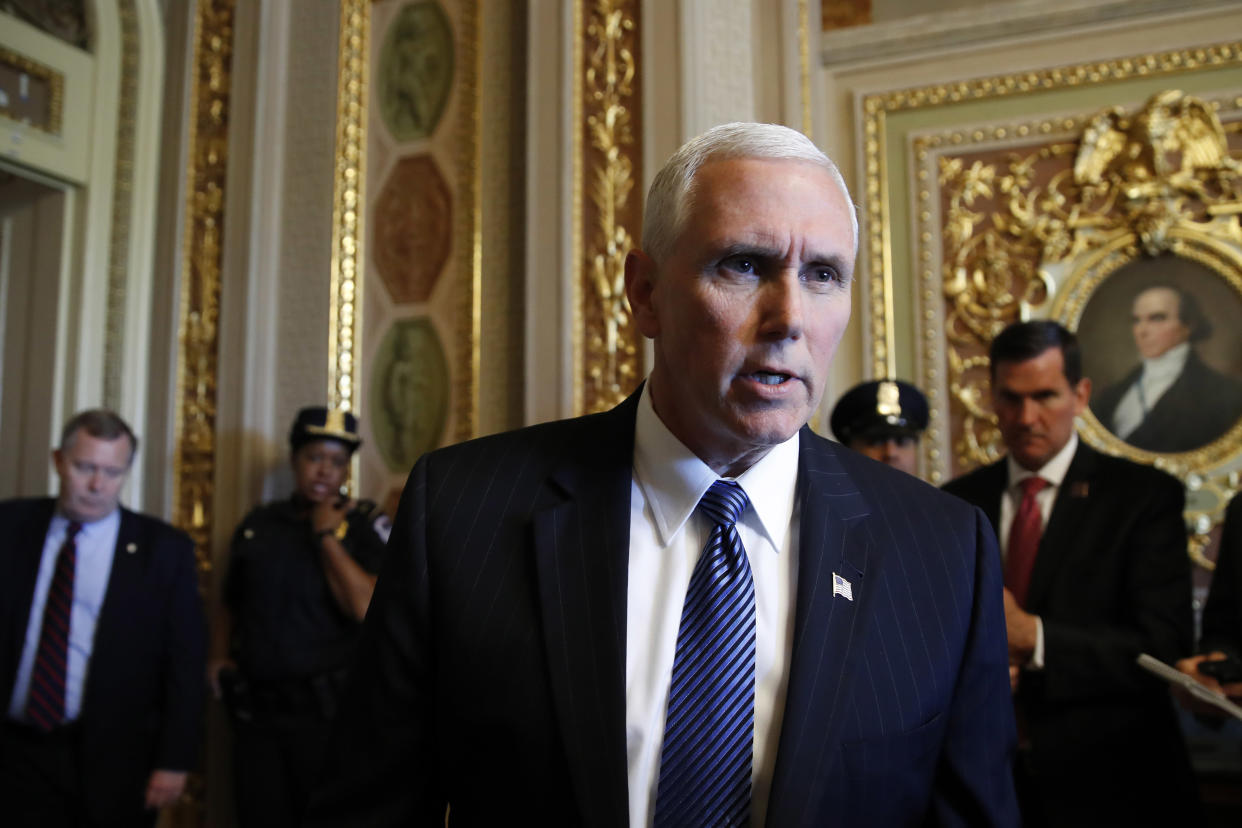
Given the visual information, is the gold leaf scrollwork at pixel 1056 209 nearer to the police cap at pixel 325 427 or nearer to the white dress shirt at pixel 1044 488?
the white dress shirt at pixel 1044 488

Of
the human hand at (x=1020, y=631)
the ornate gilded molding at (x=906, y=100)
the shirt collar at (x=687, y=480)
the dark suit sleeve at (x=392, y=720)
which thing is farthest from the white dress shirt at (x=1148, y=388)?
the dark suit sleeve at (x=392, y=720)

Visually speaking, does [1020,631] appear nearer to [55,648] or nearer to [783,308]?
[783,308]

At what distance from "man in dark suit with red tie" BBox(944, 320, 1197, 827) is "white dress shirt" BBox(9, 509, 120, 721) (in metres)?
2.87

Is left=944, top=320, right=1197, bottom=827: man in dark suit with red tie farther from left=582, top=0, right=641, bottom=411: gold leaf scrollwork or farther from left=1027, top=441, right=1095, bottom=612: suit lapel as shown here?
left=582, top=0, right=641, bottom=411: gold leaf scrollwork

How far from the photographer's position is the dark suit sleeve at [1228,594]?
2.53 meters

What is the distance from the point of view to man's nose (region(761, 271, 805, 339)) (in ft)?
4.11

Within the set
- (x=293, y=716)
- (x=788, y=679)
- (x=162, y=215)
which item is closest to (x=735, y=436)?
(x=788, y=679)

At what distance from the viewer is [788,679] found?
4.20 feet

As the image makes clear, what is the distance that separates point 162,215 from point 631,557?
4171 millimetres

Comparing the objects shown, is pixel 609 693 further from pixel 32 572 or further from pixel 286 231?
pixel 286 231

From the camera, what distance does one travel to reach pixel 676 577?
4.40 ft

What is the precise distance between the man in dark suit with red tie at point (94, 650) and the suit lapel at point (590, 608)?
8.80 ft

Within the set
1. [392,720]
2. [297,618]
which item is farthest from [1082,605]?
[297,618]

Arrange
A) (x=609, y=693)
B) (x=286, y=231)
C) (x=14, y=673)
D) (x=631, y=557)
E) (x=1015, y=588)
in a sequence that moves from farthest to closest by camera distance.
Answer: (x=286, y=231), (x=14, y=673), (x=1015, y=588), (x=631, y=557), (x=609, y=693)
